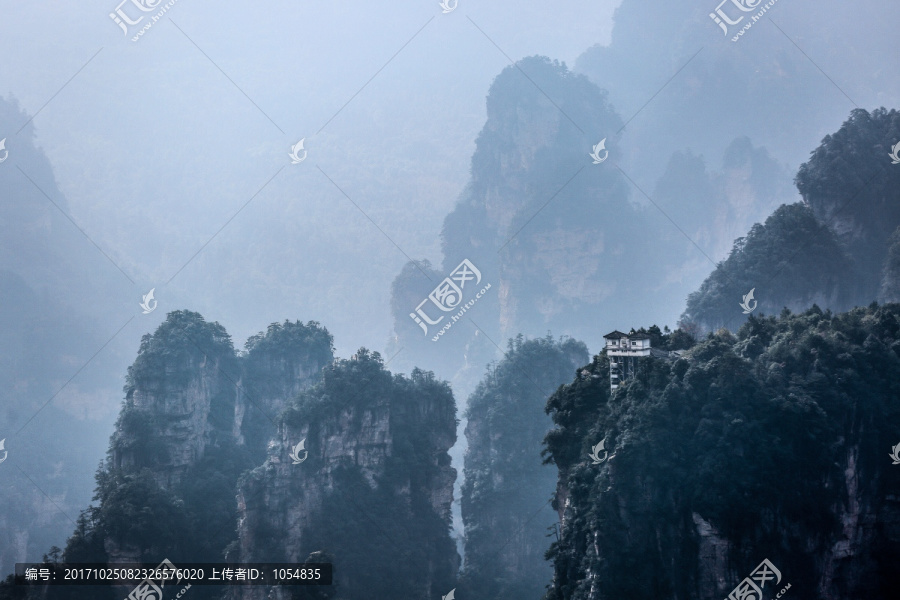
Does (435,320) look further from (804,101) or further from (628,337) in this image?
(628,337)

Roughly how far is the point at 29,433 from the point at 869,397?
66.4m

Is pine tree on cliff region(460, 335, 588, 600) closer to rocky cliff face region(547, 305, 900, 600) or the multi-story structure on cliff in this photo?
the multi-story structure on cliff

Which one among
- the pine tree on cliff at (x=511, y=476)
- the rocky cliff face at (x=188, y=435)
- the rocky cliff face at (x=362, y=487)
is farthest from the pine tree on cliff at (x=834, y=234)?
the rocky cliff face at (x=188, y=435)

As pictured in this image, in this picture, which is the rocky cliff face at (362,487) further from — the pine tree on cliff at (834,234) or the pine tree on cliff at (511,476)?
the pine tree on cliff at (834,234)

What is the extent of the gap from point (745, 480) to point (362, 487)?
78.3 ft

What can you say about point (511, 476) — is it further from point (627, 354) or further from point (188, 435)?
point (627, 354)

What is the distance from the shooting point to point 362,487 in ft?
192

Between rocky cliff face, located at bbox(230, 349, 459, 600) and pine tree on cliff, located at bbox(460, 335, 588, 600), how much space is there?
4851 mm

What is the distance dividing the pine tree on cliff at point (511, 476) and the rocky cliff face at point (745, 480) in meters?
20.8

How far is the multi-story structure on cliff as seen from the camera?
46125 millimetres

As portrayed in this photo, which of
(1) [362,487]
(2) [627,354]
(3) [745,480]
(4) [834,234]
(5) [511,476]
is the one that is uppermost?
(4) [834,234]

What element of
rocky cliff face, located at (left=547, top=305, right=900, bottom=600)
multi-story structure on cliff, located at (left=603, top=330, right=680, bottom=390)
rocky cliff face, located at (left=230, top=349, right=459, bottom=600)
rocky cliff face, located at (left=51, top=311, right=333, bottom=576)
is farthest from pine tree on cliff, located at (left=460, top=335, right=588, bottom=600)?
rocky cliff face, located at (left=547, top=305, right=900, bottom=600)

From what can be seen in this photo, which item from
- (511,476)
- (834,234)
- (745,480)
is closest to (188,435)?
(511,476)

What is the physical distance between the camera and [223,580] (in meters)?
54.2
